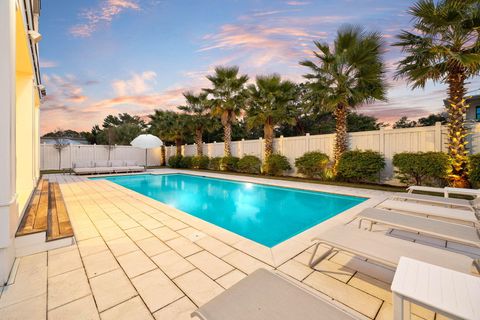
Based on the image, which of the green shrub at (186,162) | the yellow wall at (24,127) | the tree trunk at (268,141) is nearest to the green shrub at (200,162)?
the green shrub at (186,162)

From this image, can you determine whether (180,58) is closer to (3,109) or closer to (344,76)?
(344,76)

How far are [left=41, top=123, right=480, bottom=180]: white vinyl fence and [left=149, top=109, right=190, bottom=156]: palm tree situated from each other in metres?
1.13

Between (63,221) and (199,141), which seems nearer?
(63,221)

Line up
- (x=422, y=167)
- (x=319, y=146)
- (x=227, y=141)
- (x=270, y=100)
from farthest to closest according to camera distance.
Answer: (x=227, y=141)
(x=270, y=100)
(x=319, y=146)
(x=422, y=167)

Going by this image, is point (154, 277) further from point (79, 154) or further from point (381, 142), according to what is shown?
point (79, 154)

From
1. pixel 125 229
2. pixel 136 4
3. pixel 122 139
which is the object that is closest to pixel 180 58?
pixel 136 4

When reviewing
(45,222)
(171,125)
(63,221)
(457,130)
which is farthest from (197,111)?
(457,130)

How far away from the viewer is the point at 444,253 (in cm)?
194

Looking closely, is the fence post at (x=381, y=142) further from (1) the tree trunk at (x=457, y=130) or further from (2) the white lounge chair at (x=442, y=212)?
(2) the white lounge chair at (x=442, y=212)

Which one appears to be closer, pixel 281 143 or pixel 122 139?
pixel 281 143

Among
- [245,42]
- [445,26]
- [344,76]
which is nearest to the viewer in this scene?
[445,26]

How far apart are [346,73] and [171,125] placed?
14.5m

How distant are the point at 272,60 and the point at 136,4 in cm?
661

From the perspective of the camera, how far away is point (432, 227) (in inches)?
105
